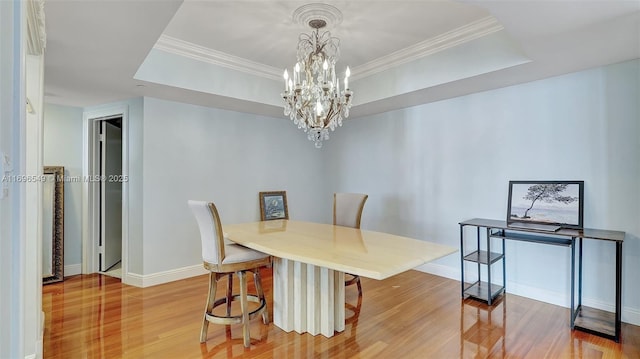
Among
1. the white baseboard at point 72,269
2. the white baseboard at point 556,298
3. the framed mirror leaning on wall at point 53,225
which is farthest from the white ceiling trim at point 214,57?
the white baseboard at point 556,298

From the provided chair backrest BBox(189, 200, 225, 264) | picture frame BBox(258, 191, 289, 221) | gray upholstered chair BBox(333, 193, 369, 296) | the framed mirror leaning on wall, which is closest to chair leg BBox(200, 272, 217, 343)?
chair backrest BBox(189, 200, 225, 264)

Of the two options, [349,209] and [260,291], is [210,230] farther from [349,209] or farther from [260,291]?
[349,209]

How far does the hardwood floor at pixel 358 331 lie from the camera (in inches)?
89.4

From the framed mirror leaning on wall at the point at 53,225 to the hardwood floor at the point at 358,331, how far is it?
1.68 feet

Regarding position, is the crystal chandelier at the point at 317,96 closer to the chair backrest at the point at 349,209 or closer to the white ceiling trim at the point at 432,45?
the chair backrest at the point at 349,209

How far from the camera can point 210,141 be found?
420 cm

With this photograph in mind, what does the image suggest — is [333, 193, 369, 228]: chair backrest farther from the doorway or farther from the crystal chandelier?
the doorway

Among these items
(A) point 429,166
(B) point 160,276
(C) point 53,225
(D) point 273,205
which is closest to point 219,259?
(B) point 160,276

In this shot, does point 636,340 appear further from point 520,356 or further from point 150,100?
point 150,100

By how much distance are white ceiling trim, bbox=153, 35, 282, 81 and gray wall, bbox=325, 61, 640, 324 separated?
5.45 feet

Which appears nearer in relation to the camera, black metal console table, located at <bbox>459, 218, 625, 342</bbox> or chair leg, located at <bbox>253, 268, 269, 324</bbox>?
black metal console table, located at <bbox>459, 218, 625, 342</bbox>

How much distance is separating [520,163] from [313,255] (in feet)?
8.55

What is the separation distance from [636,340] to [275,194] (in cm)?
402

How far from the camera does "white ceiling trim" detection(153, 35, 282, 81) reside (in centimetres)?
320
